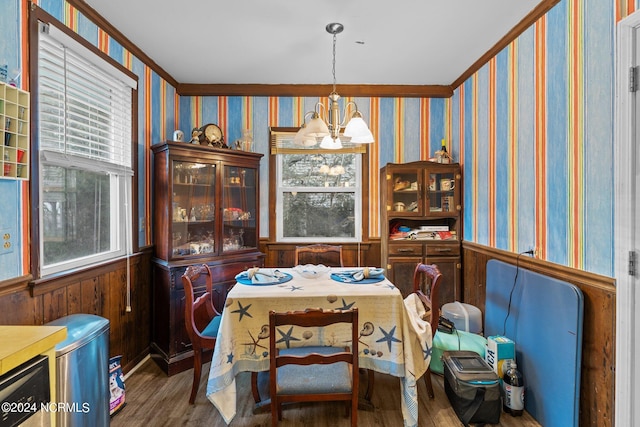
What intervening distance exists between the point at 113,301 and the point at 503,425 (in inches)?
113

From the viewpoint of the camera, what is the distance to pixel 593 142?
181 cm

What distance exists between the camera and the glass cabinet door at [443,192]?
3.37m

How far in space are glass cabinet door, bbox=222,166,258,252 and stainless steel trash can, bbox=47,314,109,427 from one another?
4.64ft

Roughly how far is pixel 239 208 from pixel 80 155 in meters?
1.42

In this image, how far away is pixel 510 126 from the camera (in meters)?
2.59

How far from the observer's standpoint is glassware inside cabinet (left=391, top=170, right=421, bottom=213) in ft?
11.0

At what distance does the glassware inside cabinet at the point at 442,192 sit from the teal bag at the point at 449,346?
1.29 m

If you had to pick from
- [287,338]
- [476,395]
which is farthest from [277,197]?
Result: [476,395]

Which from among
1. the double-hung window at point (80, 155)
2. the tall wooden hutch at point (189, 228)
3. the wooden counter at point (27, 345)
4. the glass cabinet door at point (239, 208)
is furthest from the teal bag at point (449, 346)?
the double-hung window at point (80, 155)

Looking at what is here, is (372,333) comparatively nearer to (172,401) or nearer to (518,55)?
(172,401)

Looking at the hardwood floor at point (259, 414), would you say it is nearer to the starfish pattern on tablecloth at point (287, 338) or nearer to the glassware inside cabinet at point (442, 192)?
the starfish pattern on tablecloth at point (287, 338)

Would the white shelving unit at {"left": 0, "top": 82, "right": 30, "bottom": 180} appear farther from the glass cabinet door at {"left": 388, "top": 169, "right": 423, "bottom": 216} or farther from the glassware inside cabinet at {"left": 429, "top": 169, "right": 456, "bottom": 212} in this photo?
the glassware inside cabinet at {"left": 429, "top": 169, "right": 456, "bottom": 212}

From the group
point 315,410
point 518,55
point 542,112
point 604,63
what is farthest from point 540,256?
point 315,410

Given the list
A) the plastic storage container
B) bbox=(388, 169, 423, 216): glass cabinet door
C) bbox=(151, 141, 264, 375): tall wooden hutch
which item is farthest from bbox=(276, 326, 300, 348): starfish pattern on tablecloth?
bbox=(388, 169, 423, 216): glass cabinet door
